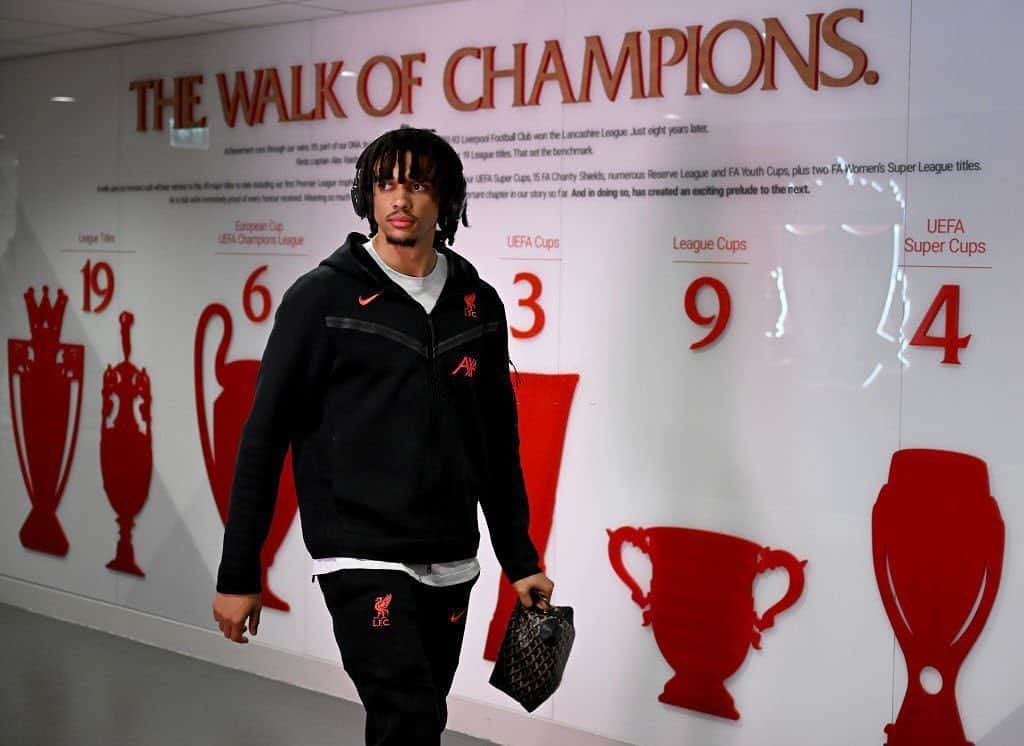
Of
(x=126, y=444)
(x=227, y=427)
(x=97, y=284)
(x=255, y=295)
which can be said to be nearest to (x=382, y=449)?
(x=255, y=295)

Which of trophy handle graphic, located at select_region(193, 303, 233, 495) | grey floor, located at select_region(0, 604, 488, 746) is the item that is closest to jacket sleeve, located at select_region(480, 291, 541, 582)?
grey floor, located at select_region(0, 604, 488, 746)

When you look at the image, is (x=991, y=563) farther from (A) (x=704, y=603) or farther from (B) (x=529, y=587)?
(B) (x=529, y=587)

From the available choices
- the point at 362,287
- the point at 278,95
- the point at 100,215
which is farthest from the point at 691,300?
the point at 100,215

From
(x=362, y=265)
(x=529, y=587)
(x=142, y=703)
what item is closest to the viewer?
(x=362, y=265)

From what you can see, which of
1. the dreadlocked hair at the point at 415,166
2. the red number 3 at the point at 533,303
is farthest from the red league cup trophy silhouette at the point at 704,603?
the dreadlocked hair at the point at 415,166

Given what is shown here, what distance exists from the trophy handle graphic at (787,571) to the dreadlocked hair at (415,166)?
150cm

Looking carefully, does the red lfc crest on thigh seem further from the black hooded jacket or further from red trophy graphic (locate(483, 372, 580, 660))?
red trophy graphic (locate(483, 372, 580, 660))

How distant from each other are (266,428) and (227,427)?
2.70 m

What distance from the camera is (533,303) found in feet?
14.5

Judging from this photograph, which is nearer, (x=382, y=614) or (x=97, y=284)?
(x=382, y=614)

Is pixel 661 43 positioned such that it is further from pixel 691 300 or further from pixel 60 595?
pixel 60 595

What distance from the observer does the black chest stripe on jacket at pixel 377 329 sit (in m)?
2.79

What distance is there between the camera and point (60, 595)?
6.05m

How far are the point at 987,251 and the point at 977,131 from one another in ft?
1.01
